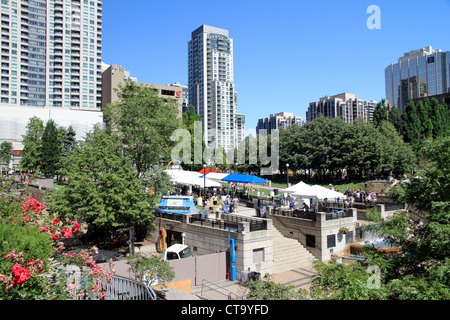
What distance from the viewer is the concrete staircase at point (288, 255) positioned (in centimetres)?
2190

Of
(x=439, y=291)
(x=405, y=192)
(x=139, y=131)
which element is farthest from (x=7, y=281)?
(x=139, y=131)

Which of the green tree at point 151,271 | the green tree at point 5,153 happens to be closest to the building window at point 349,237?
the green tree at point 151,271

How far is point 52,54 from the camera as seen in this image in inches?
4331

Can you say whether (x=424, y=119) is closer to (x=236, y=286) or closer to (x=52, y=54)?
(x=236, y=286)

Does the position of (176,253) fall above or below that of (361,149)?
below

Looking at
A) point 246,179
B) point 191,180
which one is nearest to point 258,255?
point 246,179

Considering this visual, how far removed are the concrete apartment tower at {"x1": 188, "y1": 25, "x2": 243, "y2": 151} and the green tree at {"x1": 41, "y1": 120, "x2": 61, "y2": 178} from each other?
10245 cm

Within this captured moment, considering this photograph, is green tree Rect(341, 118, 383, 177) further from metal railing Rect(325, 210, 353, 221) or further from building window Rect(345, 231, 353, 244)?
building window Rect(345, 231, 353, 244)

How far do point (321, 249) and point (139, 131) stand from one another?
56.9 ft

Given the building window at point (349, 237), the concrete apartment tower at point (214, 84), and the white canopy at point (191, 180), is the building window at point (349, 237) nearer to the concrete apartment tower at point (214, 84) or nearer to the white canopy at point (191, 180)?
the white canopy at point (191, 180)

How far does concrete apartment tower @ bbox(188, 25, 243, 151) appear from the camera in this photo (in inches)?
6501

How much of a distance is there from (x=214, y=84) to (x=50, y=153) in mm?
115483

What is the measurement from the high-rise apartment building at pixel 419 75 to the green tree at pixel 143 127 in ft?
480

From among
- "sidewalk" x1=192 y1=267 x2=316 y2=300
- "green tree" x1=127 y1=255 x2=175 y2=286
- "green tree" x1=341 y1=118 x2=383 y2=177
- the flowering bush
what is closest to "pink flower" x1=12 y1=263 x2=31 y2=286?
the flowering bush
